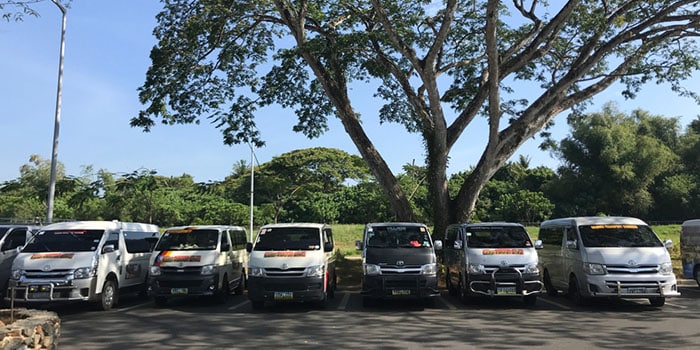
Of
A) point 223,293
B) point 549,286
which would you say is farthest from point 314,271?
point 549,286

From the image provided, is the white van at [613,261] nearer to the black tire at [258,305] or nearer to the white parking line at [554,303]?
the white parking line at [554,303]

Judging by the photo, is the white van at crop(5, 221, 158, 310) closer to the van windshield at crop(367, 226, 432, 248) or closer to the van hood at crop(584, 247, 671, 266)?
the van windshield at crop(367, 226, 432, 248)

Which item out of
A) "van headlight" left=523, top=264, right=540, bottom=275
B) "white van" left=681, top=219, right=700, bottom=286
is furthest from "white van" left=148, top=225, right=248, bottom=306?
"white van" left=681, top=219, right=700, bottom=286

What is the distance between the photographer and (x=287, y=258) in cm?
1127

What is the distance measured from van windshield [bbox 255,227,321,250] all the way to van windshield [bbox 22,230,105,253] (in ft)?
12.2

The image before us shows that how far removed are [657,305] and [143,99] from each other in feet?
54.9

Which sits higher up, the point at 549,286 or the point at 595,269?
the point at 595,269

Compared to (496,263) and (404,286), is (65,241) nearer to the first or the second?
(404,286)

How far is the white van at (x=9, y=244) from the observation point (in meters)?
12.5

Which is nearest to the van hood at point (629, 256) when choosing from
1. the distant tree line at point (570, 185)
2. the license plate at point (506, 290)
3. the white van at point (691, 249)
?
the license plate at point (506, 290)

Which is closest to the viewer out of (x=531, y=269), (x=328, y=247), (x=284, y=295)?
(x=284, y=295)

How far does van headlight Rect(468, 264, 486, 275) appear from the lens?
451 inches

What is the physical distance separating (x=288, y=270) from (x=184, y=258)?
2.71 m

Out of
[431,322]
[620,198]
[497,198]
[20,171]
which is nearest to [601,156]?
[620,198]
